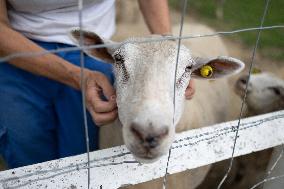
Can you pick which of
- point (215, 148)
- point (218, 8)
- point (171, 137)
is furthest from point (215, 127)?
point (218, 8)

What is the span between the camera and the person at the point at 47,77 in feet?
5.90

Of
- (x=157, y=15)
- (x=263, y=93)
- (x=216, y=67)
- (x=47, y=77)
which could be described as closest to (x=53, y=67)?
(x=47, y=77)

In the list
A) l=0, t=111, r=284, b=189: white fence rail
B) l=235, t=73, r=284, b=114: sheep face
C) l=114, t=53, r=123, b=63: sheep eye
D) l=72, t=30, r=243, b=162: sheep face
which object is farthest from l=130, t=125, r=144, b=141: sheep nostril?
l=235, t=73, r=284, b=114: sheep face

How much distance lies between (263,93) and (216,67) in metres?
1.35

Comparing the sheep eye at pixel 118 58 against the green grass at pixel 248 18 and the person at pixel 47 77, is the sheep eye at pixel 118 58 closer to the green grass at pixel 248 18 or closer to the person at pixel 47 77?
the person at pixel 47 77

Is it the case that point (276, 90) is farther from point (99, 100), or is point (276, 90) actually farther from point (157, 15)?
point (99, 100)

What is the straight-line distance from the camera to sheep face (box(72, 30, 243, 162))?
1205mm

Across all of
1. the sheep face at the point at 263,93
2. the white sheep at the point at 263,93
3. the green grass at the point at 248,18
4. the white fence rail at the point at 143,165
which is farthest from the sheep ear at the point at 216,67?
the green grass at the point at 248,18

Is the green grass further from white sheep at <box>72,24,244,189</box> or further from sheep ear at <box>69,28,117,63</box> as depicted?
sheep ear at <box>69,28,117,63</box>

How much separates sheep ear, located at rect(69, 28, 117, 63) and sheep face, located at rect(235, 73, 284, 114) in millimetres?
1583

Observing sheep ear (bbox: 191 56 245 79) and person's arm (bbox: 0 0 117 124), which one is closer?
person's arm (bbox: 0 0 117 124)

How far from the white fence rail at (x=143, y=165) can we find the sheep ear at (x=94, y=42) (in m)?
0.51

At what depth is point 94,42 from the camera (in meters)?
1.72

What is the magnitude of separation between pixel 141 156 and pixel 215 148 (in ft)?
1.31
